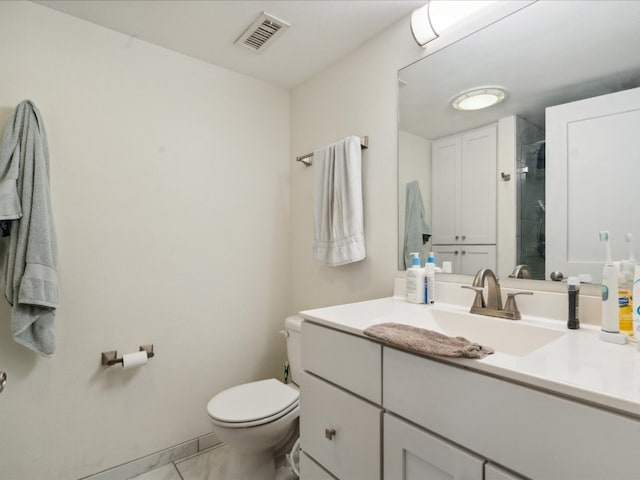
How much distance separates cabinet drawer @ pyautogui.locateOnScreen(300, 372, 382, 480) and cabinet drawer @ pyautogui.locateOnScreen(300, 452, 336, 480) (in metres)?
0.02

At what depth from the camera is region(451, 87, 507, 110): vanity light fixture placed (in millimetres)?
1191

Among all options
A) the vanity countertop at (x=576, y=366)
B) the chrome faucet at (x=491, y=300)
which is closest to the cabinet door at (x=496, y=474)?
the vanity countertop at (x=576, y=366)

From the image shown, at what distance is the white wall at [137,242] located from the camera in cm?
139

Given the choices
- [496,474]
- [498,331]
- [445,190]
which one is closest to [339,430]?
[496,474]

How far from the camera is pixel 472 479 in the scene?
0.66 m

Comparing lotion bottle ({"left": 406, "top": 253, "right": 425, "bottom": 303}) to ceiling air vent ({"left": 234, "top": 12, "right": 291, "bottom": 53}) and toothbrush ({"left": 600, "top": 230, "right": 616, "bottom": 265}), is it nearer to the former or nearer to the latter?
toothbrush ({"left": 600, "top": 230, "right": 616, "bottom": 265})

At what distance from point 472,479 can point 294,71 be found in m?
2.00

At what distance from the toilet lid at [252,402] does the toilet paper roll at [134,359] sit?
1.26 ft

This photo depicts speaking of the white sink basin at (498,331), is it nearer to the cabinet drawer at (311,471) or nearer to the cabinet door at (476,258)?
the cabinet door at (476,258)

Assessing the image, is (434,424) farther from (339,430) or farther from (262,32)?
(262,32)

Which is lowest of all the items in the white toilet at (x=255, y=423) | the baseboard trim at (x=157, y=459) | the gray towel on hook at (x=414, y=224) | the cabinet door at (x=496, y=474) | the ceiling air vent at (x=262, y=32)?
the baseboard trim at (x=157, y=459)

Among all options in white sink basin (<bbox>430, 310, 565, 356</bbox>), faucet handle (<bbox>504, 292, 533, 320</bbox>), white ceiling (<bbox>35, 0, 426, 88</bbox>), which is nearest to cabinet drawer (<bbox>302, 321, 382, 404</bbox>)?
white sink basin (<bbox>430, 310, 565, 356</bbox>)

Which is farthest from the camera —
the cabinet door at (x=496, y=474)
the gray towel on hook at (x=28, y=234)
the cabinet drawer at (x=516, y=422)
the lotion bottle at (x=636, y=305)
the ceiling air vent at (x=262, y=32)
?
the ceiling air vent at (x=262, y=32)

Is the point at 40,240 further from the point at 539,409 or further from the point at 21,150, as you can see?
the point at 539,409
